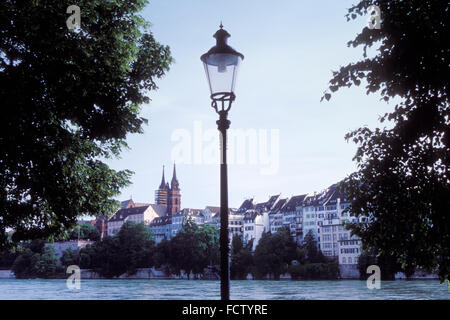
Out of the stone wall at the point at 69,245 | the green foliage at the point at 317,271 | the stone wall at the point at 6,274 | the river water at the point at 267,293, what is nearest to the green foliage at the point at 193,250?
the green foliage at the point at 317,271

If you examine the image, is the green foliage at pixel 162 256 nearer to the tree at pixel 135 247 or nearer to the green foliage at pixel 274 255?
the tree at pixel 135 247

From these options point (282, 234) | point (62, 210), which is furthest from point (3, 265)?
point (62, 210)

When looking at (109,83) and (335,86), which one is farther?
(109,83)

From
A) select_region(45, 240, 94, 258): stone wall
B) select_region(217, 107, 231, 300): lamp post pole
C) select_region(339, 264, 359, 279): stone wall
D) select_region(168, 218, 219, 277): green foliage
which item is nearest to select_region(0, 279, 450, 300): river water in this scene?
select_region(339, 264, 359, 279): stone wall

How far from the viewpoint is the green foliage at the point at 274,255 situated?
4112 inches

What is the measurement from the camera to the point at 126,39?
16203 mm

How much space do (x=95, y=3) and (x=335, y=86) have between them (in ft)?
24.9

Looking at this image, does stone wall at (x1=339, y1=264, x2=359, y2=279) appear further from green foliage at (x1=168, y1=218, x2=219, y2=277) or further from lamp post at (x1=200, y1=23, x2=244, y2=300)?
lamp post at (x1=200, y1=23, x2=244, y2=300)

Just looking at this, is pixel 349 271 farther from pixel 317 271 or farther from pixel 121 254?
pixel 121 254

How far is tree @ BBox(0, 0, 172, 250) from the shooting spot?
1275cm

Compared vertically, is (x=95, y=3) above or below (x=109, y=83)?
above

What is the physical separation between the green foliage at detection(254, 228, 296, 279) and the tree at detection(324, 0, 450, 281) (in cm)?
9096
